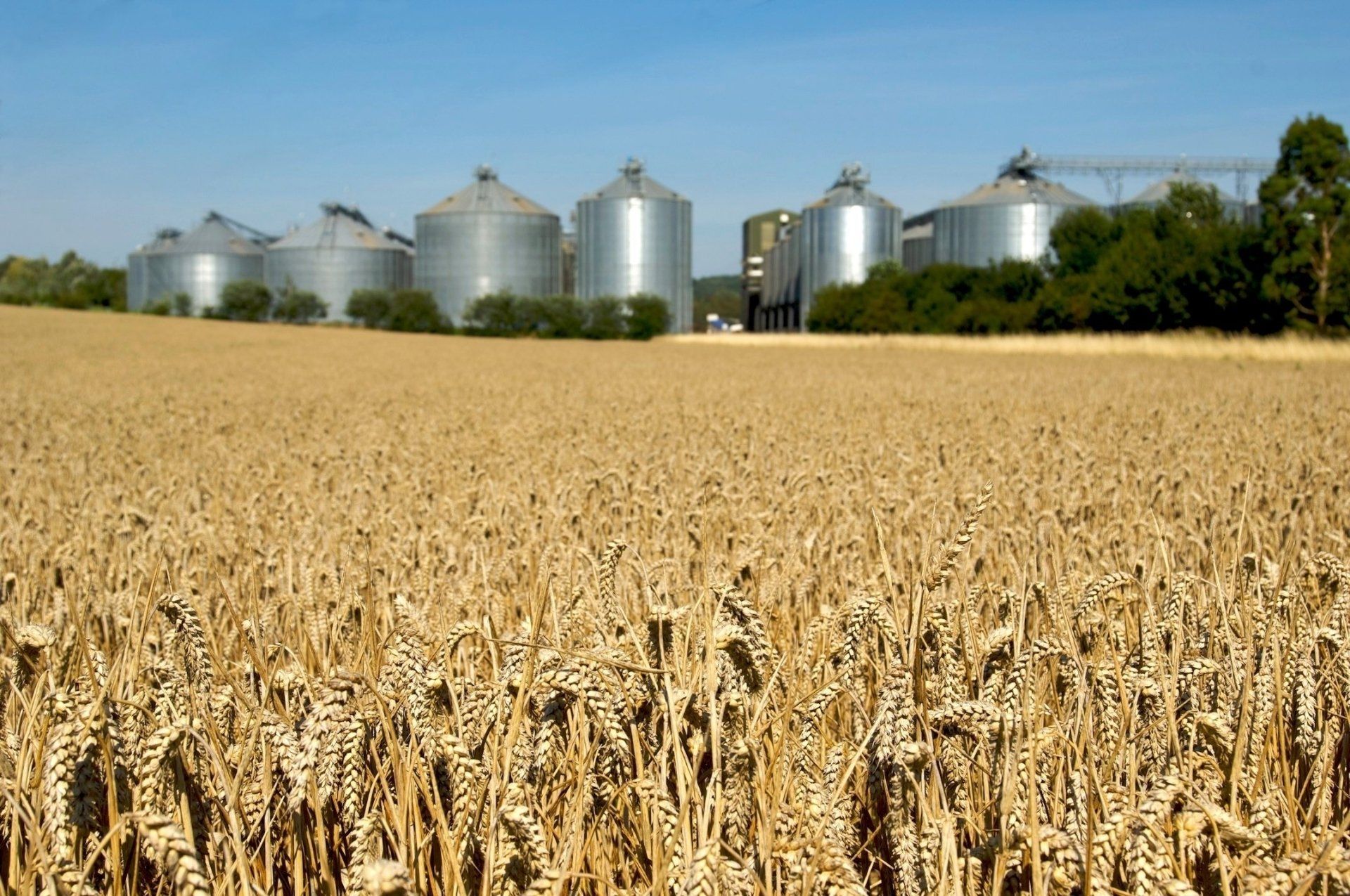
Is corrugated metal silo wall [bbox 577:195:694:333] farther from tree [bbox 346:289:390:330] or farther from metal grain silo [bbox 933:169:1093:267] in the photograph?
metal grain silo [bbox 933:169:1093:267]

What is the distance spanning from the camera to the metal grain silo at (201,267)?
80.1 meters

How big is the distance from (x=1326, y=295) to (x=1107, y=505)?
3619cm

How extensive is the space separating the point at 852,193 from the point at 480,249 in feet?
81.4

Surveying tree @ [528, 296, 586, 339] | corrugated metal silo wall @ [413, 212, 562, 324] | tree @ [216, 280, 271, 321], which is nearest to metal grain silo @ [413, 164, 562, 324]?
corrugated metal silo wall @ [413, 212, 562, 324]

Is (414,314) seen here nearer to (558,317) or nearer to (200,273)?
(558,317)

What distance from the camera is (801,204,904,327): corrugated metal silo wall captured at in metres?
77.6

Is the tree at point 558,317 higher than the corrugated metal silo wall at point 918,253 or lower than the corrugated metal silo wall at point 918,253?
lower

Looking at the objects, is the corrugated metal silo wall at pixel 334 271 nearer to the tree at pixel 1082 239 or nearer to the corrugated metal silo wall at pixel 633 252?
the corrugated metal silo wall at pixel 633 252

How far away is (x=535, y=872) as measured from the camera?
51.7 inches

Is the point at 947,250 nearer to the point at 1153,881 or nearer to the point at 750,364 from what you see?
the point at 750,364

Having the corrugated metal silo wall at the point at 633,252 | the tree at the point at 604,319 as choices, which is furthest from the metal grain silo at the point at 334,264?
the tree at the point at 604,319

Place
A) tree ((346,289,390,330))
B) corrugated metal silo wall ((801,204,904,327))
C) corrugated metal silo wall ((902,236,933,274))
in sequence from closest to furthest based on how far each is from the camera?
tree ((346,289,390,330)) < corrugated metal silo wall ((801,204,904,327)) < corrugated metal silo wall ((902,236,933,274))

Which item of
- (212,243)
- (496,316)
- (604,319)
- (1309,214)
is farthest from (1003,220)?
(212,243)

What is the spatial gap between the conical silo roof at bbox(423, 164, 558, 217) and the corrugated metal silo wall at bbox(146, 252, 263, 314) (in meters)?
16.0
